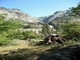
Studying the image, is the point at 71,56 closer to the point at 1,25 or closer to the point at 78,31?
the point at 1,25

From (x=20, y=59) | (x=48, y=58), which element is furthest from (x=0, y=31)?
(x=48, y=58)

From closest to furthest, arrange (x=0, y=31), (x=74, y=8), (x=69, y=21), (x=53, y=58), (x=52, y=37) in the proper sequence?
(x=53, y=58)
(x=74, y=8)
(x=0, y=31)
(x=52, y=37)
(x=69, y=21)

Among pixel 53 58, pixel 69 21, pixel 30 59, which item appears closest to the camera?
pixel 53 58

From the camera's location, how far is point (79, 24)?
97.3 ft

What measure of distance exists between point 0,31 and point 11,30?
132 cm

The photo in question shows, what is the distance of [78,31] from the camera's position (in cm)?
3058

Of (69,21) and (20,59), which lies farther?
(69,21)

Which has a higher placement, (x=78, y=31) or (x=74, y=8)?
(x=74, y=8)

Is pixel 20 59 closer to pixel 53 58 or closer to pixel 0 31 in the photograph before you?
pixel 53 58

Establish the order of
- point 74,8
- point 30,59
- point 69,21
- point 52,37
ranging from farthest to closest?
point 69,21, point 52,37, point 74,8, point 30,59

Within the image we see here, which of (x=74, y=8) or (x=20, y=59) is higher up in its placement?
(x=74, y=8)

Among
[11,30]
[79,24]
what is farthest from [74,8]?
[79,24]

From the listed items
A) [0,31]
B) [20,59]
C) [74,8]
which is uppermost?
[74,8]

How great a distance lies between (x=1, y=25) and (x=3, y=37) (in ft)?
4.84
